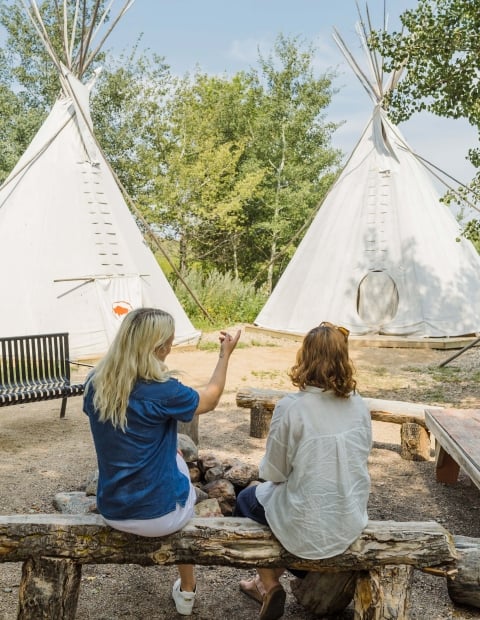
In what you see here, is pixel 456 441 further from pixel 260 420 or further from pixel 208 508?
pixel 260 420

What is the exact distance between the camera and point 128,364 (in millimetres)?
2486

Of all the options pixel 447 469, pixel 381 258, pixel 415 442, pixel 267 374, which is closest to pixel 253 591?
pixel 447 469

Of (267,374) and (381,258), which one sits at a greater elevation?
(381,258)

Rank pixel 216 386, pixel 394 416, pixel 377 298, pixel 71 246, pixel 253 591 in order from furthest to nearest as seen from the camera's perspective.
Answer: pixel 377 298, pixel 71 246, pixel 394 416, pixel 253 591, pixel 216 386

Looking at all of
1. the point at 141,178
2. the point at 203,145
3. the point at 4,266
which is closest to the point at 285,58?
the point at 203,145

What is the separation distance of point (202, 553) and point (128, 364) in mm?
839

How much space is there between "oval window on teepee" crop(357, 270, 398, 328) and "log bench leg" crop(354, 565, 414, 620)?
1000cm

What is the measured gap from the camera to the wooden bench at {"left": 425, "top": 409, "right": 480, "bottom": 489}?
346 centimetres

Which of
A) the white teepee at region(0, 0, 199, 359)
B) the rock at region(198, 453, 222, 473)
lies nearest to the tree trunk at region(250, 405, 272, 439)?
the rock at region(198, 453, 222, 473)

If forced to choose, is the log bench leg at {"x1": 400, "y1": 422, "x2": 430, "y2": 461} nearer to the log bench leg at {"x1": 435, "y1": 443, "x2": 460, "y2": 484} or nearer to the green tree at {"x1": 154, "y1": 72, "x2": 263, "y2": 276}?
the log bench leg at {"x1": 435, "y1": 443, "x2": 460, "y2": 484}

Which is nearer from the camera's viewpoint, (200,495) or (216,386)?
(216,386)

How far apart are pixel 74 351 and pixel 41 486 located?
5.35 metres

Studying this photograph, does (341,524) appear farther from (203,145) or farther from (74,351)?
(203,145)

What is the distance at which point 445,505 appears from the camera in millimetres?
4332
